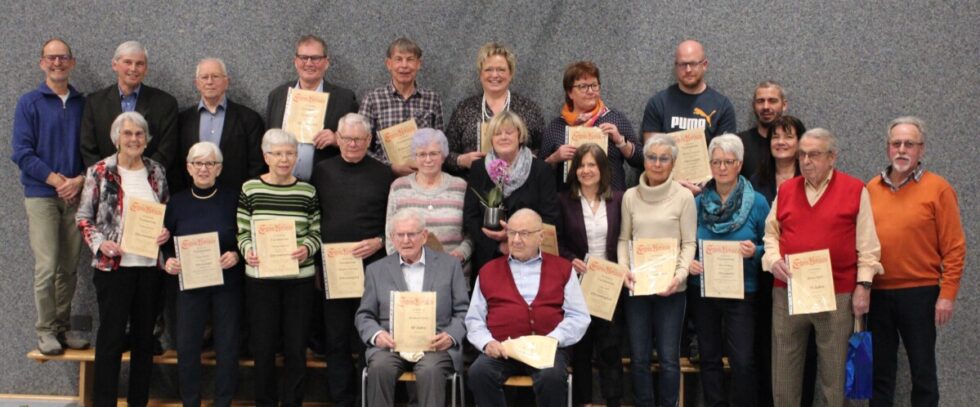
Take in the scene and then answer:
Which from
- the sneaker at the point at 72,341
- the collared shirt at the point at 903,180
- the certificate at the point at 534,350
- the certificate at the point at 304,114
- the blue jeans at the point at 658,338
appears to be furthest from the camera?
the sneaker at the point at 72,341

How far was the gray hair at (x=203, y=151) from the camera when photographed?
427 centimetres

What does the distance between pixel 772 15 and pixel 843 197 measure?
1.54 meters

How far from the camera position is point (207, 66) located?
472cm

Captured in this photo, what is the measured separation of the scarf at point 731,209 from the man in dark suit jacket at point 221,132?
239 centimetres

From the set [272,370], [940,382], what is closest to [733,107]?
[940,382]

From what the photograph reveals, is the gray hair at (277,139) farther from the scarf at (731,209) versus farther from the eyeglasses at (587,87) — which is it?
the scarf at (731,209)

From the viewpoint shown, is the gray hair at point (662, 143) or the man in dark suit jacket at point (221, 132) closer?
the gray hair at point (662, 143)

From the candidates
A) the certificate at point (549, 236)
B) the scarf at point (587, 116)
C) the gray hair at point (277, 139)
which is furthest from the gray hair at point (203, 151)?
the scarf at point (587, 116)

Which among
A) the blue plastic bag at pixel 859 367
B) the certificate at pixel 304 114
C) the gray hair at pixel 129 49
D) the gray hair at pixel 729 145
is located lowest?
the blue plastic bag at pixel 859 367

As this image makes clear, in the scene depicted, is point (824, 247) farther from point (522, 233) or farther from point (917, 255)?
point (522, 233)

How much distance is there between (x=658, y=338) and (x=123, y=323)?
105 inches

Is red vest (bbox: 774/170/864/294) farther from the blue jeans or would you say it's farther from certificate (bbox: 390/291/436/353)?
certificate (bbox: 390/291/436/353)

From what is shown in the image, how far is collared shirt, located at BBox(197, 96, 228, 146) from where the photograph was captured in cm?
476

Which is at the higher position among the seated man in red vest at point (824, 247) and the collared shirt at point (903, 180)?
the collared shirt at point (903, 180)
